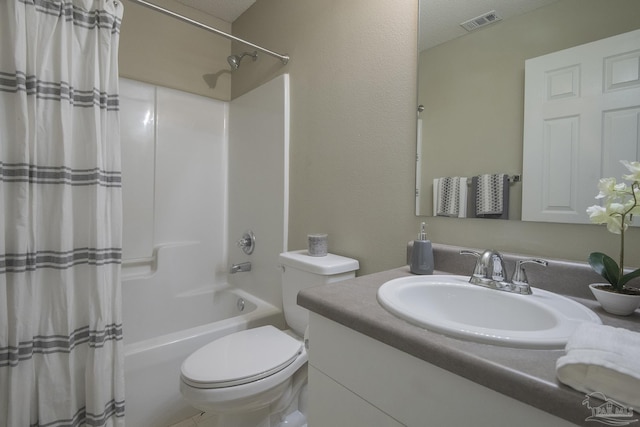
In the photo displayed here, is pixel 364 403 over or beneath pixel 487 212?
beneath

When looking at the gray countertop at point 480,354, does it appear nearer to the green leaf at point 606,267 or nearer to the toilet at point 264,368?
the green leaf at point 606,267

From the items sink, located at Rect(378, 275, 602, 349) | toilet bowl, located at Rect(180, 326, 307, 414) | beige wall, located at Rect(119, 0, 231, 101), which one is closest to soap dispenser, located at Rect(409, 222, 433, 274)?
sink, located at Rect(378, 275, 602, 349)

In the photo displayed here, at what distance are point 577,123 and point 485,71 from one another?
0.32 metres

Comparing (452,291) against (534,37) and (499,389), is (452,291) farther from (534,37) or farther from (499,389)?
(534,37)

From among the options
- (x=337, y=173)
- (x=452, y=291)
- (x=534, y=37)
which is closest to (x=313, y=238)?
(x=337, y=173)

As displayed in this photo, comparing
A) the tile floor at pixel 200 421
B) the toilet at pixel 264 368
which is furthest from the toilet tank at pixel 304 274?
the tile floor at pixel 200 421

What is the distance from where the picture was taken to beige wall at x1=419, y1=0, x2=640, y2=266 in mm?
729

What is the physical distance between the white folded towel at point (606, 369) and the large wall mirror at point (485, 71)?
0.53 meters

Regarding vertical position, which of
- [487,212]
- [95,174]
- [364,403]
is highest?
[95,174]

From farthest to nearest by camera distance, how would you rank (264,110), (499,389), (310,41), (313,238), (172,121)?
1. (172,121)
2. (264,110)
3. (310,41)
4. (313,238)
5. (499,389)

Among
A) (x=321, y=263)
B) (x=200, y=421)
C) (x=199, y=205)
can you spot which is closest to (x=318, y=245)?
(x=321, y=263)

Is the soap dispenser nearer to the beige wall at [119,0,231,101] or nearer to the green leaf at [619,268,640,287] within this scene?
the green leaf at [619,268,640,287]

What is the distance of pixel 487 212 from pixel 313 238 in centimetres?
73

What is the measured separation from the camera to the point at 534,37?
32.1 inches
